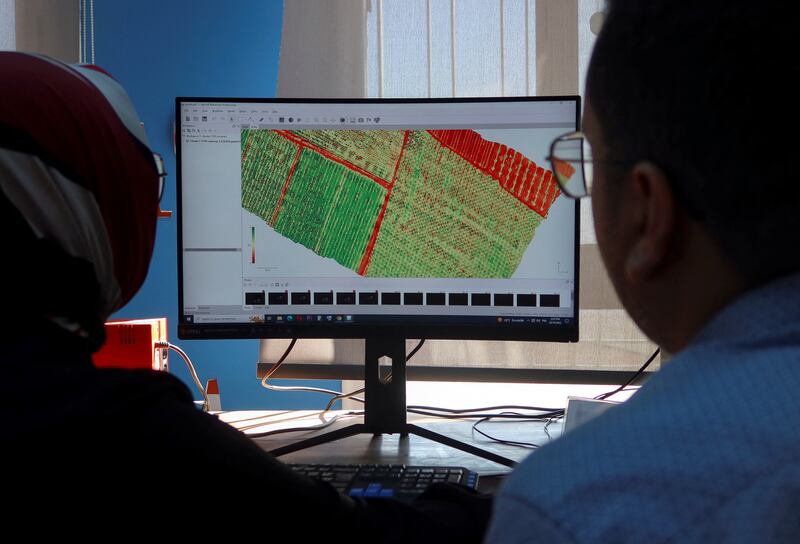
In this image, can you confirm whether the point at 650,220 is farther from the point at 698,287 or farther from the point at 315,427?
the point at 315,427

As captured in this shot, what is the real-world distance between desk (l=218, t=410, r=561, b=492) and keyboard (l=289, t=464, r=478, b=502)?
0.08m

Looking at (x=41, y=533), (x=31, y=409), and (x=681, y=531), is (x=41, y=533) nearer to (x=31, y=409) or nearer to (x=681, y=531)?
(x=31, y=409)

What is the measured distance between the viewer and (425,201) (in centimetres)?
117

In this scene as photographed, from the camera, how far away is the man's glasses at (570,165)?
0.65m

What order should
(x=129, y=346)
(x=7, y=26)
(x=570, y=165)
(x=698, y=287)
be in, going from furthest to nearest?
(x=7, y=26) → (x=129, y=346) → (x=570, y=165) → (x=698, y=287)

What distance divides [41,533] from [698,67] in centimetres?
50

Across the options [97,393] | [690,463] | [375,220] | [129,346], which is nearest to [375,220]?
[375,220]

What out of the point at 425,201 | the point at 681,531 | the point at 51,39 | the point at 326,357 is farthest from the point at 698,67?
the point at 51,39

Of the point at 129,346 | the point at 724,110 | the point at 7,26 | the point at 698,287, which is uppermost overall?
the point at 7,26

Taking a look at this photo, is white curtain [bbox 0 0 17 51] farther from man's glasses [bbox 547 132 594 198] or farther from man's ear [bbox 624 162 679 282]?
man's ear [bbox 624 162 679 282]

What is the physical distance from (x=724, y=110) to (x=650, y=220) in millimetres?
93

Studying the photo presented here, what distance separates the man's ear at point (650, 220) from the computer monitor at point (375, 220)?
0.66 meters

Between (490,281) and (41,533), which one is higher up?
(490,281)

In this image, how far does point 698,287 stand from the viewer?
0.47 m
